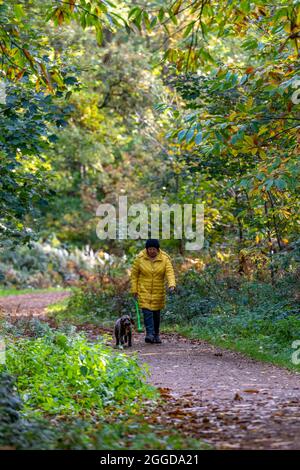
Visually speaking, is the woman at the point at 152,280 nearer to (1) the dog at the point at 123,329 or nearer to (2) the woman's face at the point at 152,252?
(2) the woman's face at the point at 152,252

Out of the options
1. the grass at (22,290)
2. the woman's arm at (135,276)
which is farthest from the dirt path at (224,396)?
the grass at (22,290)

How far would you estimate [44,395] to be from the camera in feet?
28.5

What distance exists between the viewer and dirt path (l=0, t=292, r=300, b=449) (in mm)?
7059

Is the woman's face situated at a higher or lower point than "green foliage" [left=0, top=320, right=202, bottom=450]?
higher

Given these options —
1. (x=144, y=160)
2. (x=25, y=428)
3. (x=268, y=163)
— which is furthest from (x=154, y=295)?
(x=144, y=160)

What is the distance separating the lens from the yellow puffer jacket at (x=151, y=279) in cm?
1522

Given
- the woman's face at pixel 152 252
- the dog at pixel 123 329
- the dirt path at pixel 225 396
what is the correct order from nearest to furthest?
1. the dirt path at pixel 225 396
2. the dog at pixel 123 329
3. the woman's face at pixel 152 252

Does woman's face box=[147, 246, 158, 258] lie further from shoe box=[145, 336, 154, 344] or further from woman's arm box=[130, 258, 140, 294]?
shoe box=[145, 336, 154, 344]

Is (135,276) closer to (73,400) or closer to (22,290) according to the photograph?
(73,400)

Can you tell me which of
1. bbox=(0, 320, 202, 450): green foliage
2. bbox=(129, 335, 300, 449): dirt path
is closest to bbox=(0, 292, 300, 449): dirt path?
bbox=(129, 335, 300, 449): dirt path

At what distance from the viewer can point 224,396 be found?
9.47 m
